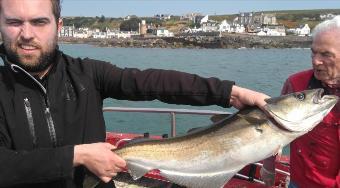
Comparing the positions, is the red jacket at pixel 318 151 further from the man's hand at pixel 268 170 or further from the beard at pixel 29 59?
the beard at pixel 29 59

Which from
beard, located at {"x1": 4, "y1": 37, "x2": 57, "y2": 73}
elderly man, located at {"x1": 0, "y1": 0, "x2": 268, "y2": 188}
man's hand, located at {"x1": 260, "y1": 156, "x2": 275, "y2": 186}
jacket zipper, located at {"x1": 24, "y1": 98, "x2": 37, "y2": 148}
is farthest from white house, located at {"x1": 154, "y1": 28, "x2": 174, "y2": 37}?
jacket zipper, located at {"x1": 24, "y1": 98, "x2": 37, "y2": 148}

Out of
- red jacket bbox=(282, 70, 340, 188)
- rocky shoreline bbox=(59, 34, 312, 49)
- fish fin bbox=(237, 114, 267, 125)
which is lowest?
rocky shoreline bbox=(59, 34, 312, 49)

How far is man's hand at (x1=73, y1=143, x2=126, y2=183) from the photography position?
9.19 feet

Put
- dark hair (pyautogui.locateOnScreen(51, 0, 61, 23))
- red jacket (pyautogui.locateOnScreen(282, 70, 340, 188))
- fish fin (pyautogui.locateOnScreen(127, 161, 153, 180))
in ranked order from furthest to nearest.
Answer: red jacket (pyautogui.locateOnScreen(282, 70, 340, 188))
fish fin (pyautogui.locateOnScreen(127, 161, 153, 180))
dark hair (pyautogui.locateOnScreen(51, 0, 61, 23))

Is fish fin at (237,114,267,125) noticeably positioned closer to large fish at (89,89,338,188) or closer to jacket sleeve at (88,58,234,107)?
large fish at (89,89,338,188)

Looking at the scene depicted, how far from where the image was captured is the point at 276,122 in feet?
10.2

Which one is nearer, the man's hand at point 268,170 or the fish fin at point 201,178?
the fish fin at point 201,178

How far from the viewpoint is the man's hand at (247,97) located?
123 inches

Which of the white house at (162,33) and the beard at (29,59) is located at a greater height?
the beard at (29,59)

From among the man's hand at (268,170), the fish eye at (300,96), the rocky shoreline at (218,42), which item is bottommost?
the rocky shoreline at (218,42)

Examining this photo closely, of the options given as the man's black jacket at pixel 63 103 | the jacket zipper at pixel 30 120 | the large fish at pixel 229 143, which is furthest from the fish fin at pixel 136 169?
the jacket zipper at pixel 30 120

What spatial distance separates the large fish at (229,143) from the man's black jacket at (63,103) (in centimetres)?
21

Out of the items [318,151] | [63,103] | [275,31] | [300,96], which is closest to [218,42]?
[275,31]

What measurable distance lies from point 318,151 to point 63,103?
2.16 meters
